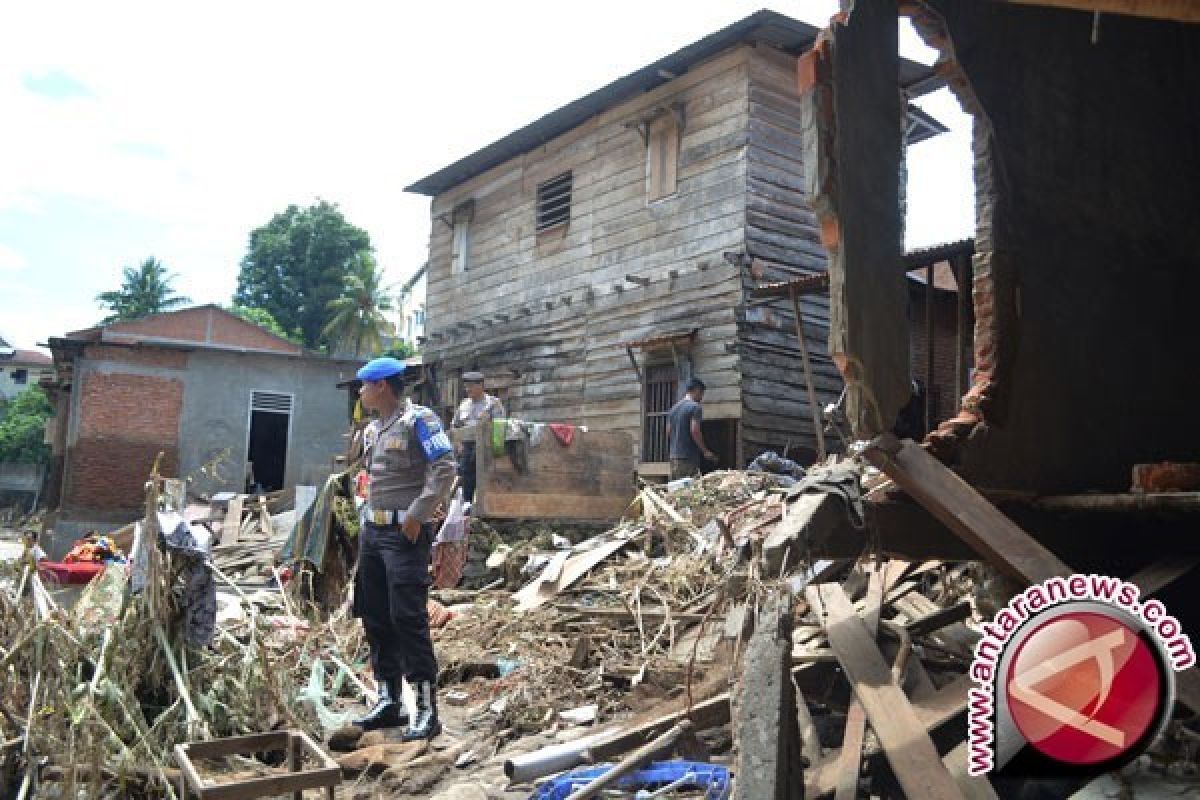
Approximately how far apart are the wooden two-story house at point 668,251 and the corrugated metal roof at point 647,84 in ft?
0.12

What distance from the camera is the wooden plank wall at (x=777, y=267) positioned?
12.3m

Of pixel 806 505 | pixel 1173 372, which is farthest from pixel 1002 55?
pixel 806 505

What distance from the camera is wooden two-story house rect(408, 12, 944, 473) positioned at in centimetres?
1242

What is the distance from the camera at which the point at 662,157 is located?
14.0m

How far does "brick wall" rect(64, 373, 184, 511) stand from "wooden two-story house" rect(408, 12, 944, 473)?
11.0 meters

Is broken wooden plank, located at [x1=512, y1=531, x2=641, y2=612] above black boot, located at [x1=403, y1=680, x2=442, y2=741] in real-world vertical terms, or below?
above

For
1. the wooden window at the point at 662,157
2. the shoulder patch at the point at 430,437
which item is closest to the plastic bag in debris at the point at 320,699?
the shoulder patch at the point at 430,437

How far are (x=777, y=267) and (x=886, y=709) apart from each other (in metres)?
9.86

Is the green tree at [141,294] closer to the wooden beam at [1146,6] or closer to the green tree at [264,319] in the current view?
the green tree at [264,319]

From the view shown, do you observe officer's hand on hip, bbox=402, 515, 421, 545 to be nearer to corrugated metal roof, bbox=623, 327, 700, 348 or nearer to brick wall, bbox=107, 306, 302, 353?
corrugated metal roof, bbox=623, 327, 700, 348

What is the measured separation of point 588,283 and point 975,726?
12.7 m

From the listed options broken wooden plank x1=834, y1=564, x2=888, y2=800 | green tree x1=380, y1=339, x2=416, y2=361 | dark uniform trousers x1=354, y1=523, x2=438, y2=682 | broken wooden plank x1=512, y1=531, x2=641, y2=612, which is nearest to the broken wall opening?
broken wooden plank x1=834, y1=564, x2=888, y2=800

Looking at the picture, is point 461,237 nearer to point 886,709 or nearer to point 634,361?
point 634,361

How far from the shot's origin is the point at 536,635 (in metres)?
6.43
